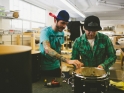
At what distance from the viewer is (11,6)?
21.9 ft

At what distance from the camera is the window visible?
275 inches

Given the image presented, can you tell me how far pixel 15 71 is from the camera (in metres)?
0.65

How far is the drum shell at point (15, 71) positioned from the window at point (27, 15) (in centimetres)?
613

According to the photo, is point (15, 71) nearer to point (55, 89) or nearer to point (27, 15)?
point (55, 89)

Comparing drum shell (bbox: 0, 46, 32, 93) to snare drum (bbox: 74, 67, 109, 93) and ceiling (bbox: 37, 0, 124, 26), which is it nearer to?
snare drum (bbox: 74, 67, 109, 93)

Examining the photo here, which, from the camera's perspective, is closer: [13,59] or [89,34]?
[13,59]

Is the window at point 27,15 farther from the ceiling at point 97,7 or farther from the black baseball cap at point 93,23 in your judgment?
the black baseball cap at point 93,23

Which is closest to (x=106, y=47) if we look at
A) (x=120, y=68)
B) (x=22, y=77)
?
(x=120, y=68)

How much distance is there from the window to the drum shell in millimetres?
6134

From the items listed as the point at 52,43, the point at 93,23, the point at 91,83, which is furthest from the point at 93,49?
the point at 91,83

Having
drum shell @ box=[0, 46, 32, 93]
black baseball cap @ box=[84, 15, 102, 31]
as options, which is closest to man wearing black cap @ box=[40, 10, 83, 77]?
black baseball cap @ box=[84, 15, 102, 31]

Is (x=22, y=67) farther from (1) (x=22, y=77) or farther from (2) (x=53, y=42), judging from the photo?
(2) (x=53, y=42)

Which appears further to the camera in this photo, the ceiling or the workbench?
the ceiling

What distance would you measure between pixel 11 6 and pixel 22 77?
652cm
